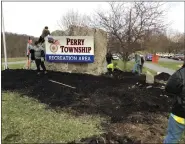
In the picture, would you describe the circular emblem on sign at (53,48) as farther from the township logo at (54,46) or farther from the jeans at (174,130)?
the jeans at (174,130)

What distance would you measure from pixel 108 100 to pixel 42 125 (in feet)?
8.35

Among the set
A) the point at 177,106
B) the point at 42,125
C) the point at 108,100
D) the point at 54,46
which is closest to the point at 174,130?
the point at 177,106

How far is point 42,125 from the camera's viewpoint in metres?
5.75

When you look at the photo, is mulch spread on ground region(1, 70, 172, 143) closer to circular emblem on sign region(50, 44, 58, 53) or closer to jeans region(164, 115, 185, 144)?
jeans region(164, 115, 185, 144)

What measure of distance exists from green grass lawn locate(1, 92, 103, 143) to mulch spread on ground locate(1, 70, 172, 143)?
32 centimetres

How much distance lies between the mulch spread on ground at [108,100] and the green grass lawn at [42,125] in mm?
316

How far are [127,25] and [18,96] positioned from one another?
11.0 metres

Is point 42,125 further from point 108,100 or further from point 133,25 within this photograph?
point 133,25

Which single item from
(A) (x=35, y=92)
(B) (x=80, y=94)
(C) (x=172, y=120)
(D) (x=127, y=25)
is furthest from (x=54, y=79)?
(D) (x=127, y=25)

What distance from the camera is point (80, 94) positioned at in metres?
8.51

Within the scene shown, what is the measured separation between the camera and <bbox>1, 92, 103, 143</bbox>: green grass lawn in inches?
201

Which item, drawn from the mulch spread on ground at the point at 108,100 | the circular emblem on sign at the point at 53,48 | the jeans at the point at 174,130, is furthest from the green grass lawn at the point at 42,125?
the circular emblem on sign at the point at 53,48

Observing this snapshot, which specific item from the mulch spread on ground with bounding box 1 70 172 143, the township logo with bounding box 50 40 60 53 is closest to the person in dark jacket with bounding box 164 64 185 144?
the mulch spread on ground with bounding box 1 70 172 143

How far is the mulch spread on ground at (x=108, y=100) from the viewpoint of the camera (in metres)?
5.51
